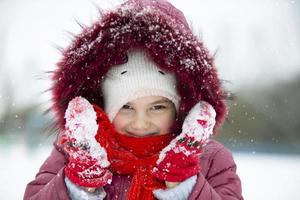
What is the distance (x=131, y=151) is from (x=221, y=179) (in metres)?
0.34

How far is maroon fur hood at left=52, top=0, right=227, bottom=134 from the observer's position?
177 centimetres

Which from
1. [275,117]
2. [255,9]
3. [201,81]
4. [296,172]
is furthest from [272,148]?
[201,81]

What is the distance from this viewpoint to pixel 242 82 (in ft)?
29.3

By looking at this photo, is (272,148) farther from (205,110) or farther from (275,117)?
(205,110)

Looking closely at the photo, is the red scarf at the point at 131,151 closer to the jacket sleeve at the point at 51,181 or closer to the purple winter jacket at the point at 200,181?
the purple winter jacket at the point at 200,181

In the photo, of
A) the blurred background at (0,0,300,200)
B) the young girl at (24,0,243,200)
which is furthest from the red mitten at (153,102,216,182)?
the blurred background at (0,0,300,200)

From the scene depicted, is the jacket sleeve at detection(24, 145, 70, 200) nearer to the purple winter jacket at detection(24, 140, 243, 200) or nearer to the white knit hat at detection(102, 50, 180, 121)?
the purple winter jacket at detection(24, 140, 243, 200)

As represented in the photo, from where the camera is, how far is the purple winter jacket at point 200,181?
5.65ft

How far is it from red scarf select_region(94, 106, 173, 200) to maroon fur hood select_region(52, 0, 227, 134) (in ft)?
0.45

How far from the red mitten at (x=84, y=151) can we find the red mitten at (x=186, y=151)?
185 mm

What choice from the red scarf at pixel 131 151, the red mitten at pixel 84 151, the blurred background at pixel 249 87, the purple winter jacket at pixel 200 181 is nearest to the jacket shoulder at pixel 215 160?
the purple winter jacket at pixel 200 181

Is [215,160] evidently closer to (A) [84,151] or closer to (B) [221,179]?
(B) [221,179]

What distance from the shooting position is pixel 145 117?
5.87 ft

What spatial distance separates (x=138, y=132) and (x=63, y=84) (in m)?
0.31
